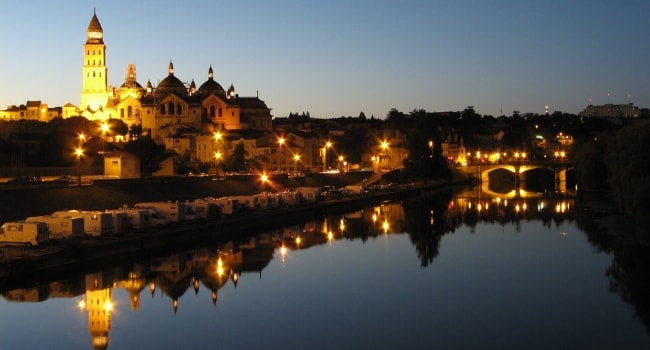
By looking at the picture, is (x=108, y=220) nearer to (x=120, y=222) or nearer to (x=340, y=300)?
(x=120, y=222)

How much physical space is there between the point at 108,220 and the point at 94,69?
75.4 metres

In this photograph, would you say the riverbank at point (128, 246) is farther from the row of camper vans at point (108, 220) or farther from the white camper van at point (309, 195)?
Result: the white camper van at point (309, 195)

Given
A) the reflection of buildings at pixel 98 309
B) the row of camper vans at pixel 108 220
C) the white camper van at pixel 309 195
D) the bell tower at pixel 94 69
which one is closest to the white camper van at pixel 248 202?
the row of camper vans at pixel 108 220

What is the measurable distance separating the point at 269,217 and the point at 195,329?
22.1 meters

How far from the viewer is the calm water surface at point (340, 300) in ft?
67.9

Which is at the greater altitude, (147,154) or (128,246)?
(147,154)

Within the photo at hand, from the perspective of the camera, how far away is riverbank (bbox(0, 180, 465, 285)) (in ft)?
85.5

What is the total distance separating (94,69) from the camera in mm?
103625

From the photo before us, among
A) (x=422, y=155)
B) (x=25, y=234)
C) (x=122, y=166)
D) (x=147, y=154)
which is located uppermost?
(x=147, y=154)

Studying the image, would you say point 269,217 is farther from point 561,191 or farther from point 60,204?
point 561,191

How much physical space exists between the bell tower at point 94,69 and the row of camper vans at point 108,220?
62073 millimetres

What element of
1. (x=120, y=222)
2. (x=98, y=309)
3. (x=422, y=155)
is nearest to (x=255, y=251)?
(x=120, y=222)

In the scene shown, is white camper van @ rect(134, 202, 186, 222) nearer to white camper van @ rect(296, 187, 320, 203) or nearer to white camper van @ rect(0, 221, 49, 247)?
white camper van @ rect(0, 221, 49, 247)

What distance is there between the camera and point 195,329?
72.0 ft
